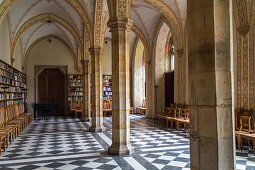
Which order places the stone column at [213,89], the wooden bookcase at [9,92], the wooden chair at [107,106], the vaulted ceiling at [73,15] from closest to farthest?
the stone column at [213,89], the wooden bookcase at [9,92], the vaulted ceiling at [73,15], the wooden chair at [107,106]

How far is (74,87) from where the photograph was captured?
1839 cm

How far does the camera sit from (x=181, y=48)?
1142 centimetres

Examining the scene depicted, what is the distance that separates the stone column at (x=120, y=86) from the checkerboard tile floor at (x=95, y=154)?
52 cm

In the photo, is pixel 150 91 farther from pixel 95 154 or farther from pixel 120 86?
pixel 95 154

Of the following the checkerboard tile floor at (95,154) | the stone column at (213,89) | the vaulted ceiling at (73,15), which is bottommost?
the checkerboard tile floor at (95,154)

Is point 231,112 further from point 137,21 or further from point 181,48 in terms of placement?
point 137,21

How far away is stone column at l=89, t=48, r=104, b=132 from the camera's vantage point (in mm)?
9812

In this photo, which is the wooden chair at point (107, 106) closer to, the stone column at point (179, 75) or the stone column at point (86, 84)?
the stone column at point (86, 84)

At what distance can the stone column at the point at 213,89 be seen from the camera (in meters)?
2.64

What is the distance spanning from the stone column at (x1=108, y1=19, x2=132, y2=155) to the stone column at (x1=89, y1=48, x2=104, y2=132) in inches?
141

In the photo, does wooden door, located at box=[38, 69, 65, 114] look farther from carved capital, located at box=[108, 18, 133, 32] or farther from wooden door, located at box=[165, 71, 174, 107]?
carved capital, located at box=[108, 18, 133, 32]

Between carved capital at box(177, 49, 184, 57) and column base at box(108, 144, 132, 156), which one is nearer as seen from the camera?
column base at box(108, 144, 132, 156)

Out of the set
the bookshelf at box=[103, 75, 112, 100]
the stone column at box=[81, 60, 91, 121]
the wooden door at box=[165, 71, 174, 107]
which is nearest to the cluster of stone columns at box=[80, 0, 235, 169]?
the stone column at box=[81, 60, 91, 121]

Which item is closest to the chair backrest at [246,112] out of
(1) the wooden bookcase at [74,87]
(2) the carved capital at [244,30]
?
(2) the carved capital at [244,30]
